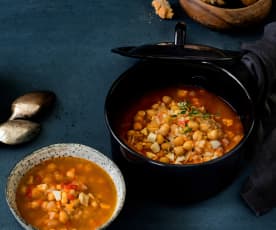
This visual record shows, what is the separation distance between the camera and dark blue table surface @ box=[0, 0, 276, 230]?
72.7 inches

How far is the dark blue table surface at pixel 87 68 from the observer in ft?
6.06

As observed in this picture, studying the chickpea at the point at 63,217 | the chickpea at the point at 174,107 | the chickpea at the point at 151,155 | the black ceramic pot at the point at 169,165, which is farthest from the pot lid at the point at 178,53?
the chickpea at the point at 63,217

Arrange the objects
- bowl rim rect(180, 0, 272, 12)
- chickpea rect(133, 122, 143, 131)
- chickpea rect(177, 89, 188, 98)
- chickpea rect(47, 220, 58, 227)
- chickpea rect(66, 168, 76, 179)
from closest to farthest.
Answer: chickpea rect(47, 220, 58, 227)
chickpea rect(66, 168, 76, 179)
chickpea rect(133, 122, 143, 131)
chickpea rect(177, 89, 188, 98)
bowl rim rect(180, 0, 272, 12)

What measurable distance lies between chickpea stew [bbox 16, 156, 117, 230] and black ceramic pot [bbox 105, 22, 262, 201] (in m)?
0.09

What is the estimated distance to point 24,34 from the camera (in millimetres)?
2291

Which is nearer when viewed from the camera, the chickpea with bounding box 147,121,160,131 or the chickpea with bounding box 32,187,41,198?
Result: the chickpea with bounding box 32,187,41,198

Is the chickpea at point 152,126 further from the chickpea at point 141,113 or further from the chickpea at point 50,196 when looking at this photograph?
the chickpea at point 50,196

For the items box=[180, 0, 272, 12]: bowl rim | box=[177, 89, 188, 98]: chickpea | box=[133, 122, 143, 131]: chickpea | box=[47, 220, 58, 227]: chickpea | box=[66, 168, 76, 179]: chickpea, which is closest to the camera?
box=[47, 220, 58, 227]: chickpea

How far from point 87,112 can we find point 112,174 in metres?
0.34

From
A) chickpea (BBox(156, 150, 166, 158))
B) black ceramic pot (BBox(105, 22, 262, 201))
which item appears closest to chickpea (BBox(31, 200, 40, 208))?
black ceramic pot (BBox(105, 22, 262, 201))

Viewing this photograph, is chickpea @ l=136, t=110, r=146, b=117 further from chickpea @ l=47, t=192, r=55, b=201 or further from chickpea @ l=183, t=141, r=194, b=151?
chickpea @ l=47, t=192, r=55, b=201

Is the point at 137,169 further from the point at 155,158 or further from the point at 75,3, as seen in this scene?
the point at 75,3

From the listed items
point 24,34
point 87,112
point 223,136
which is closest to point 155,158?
point 223,136

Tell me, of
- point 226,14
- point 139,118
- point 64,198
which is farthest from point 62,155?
point 226,14
